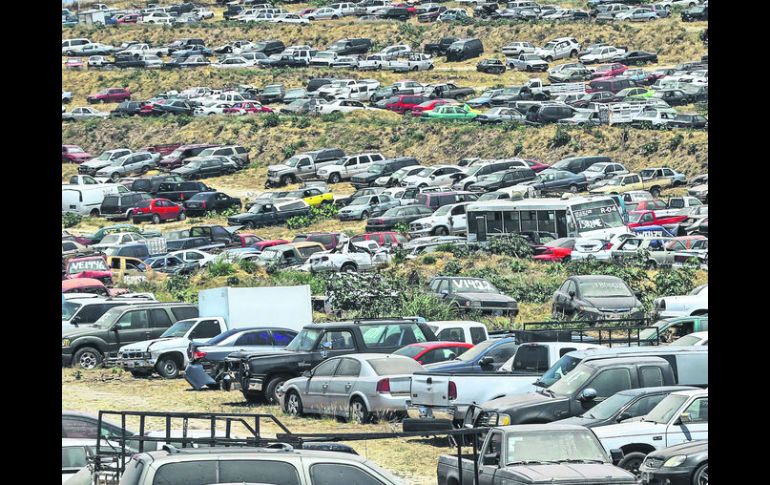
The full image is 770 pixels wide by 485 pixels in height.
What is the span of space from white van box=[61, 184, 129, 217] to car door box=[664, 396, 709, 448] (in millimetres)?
47484

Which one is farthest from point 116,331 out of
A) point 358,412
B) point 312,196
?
point 312,196

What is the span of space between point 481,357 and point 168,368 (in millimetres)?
8370

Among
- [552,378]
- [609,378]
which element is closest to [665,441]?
[609,378]

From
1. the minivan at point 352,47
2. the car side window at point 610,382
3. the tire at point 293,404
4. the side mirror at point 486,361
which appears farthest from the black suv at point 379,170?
the car side window at point 610,382

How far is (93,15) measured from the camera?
11681 centimetres

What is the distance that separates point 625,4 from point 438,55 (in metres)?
19.6

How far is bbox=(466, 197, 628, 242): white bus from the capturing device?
46000 millimetres

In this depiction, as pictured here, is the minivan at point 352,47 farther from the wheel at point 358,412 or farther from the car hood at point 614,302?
the wheel at point 358,412

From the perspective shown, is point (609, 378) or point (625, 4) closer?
point (609, 378)

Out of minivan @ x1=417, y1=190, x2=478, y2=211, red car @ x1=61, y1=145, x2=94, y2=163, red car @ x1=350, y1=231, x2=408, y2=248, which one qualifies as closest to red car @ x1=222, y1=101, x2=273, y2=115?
red car @ x1=61, y1=145, x2=94, y2=163

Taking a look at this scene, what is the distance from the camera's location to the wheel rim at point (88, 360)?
29872 mm

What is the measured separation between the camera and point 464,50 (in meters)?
96.1
